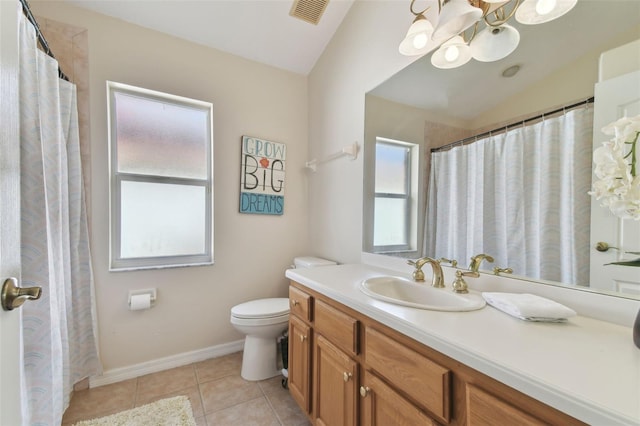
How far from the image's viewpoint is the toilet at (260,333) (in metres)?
1.79

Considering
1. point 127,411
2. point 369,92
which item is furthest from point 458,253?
point 127,411

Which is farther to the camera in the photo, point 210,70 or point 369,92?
point 210,70

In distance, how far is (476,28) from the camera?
1175 mm

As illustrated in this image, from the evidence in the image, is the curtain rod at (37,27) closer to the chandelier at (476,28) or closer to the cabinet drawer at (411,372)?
the chandelier at (476,28)

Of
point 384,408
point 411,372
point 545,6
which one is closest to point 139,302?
point 384,408

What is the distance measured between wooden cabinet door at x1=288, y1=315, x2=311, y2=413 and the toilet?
0.33 m

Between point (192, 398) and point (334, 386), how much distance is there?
1.11 meters

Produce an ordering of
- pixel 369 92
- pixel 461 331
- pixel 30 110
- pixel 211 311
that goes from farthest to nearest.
A: pixel 211 311, pixel 369 92, pixel 30 110, pixel 461 331

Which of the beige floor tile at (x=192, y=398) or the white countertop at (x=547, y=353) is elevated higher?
the white countertop at (x=547, y=353)

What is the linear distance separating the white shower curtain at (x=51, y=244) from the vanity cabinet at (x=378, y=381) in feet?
3.71

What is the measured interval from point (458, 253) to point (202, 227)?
74.9 inches

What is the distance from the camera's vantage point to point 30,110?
1159 millimetres

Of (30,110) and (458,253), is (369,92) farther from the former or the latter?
(30,110)

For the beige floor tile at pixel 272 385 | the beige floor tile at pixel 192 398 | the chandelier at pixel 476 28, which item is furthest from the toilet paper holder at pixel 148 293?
the chandelier at pixel 476 28
